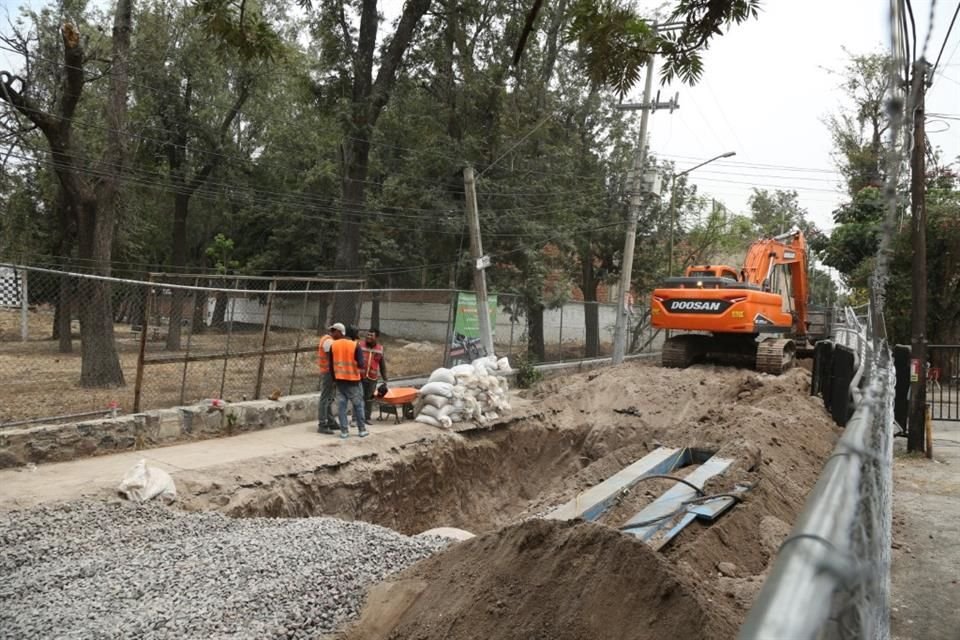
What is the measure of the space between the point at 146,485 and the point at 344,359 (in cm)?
364

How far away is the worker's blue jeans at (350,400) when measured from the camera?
34.5 ft

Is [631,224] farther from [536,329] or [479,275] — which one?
[479,275]

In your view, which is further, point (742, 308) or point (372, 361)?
point (742, 308)

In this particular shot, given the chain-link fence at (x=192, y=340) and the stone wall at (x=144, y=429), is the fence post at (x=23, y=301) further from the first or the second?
the stone wall at (x=144, y=429)

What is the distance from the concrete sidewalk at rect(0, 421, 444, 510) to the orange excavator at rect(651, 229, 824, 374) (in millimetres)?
7170

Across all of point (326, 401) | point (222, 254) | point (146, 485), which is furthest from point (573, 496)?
point (222, 254)

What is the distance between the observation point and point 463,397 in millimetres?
12320

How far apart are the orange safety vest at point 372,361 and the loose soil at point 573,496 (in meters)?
1.57

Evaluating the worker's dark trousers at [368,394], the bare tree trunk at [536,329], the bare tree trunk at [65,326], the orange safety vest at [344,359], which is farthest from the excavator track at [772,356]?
the bare tree trunk at [65,326]

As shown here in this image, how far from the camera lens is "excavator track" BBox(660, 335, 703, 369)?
1745 cm

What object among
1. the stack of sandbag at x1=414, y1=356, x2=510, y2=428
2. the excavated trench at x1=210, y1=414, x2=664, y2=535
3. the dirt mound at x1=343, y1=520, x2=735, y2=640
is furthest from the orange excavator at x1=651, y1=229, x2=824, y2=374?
the dirt mound at x1=343, y1=520, x2=735, y2=640

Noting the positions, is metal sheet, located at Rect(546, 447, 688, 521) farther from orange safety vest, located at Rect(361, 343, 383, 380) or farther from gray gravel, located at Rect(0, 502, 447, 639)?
orange safety vest, located at Rect(361, 343, 383, 380)

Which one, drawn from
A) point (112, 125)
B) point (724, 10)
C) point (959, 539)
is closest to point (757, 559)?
point (959, 539)

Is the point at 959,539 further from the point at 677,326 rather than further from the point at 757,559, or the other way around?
the point at 677,326
